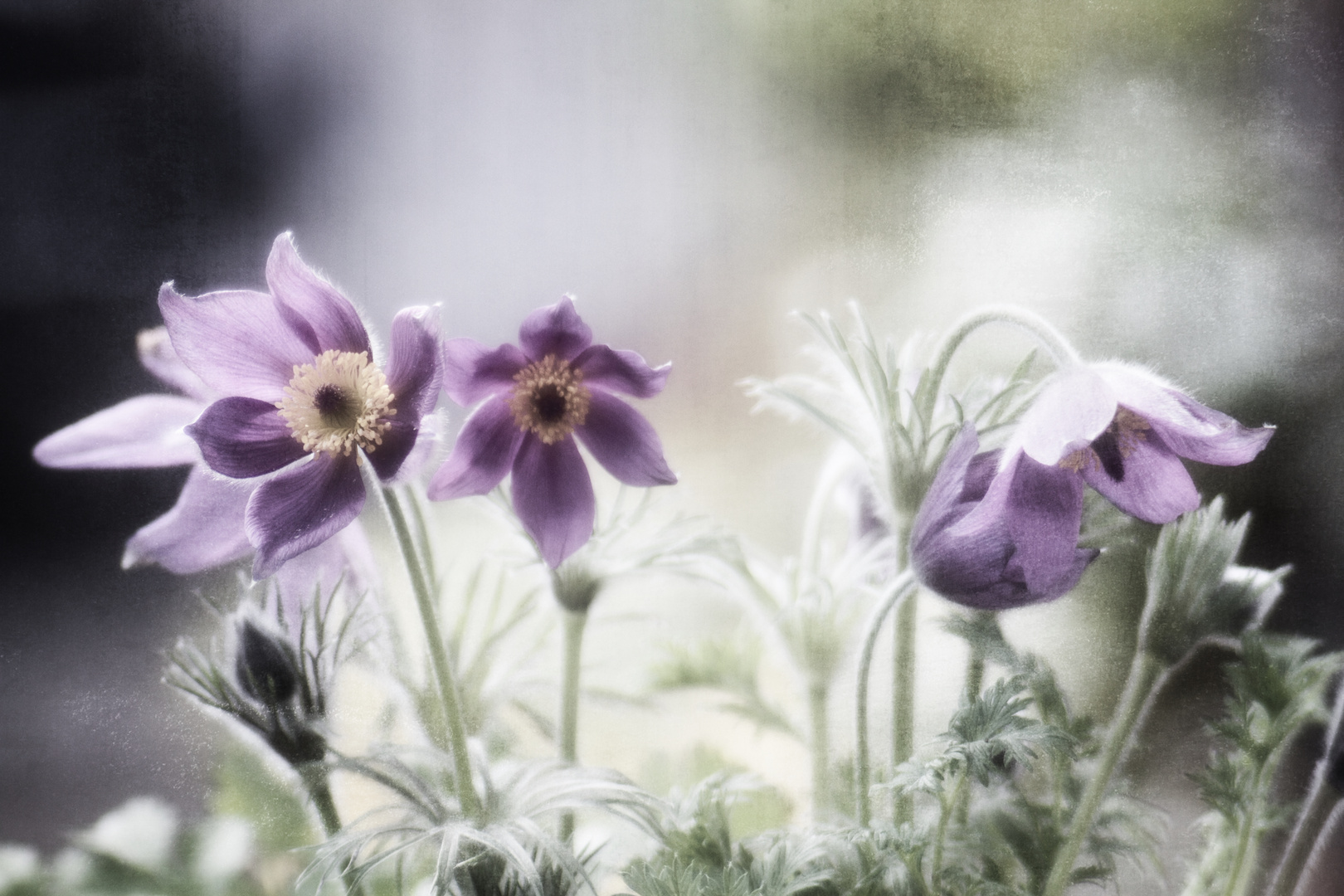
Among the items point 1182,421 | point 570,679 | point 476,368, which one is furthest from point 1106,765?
point 476,368

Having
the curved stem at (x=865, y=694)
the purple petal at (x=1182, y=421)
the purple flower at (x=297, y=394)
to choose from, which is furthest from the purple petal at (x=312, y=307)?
the purple petal at (x=1182, y=421)

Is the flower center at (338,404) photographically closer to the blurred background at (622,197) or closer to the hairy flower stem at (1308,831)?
the blurred background at (622,197)

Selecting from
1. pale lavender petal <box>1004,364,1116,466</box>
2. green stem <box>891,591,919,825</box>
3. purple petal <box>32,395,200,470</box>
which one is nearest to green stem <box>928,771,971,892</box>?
green stem <box>891,591,919,825</box>

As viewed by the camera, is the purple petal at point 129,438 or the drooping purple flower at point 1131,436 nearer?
the drooping purple flower at point 1131,436

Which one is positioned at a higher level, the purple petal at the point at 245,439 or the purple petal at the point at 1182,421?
the purple petal at the point at 1182,421

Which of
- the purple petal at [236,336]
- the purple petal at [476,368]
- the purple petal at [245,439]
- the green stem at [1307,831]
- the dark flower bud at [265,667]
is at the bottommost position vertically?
the green stem at [1307,831]

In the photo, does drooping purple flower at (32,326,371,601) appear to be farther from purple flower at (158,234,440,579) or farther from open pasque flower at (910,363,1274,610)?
open pasque flower at (910,363,1274,610)
